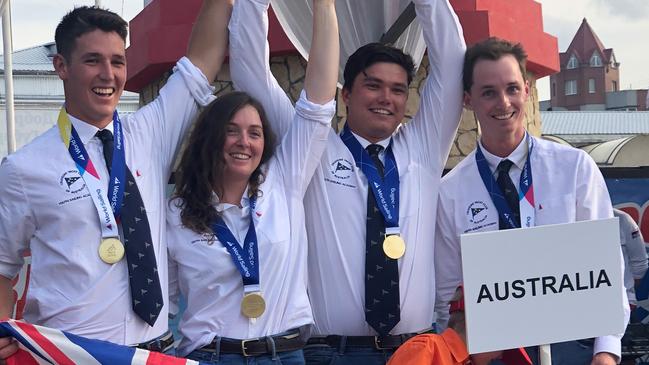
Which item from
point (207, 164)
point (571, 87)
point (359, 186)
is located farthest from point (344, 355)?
point (571, 87)

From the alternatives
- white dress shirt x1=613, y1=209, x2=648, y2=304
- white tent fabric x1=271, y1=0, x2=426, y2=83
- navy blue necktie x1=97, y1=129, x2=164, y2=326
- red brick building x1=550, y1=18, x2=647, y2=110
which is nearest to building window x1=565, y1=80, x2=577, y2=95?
red brick building x1=550, y1=18, x2=647, y2=110

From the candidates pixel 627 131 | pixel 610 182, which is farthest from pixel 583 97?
pixel 610 182

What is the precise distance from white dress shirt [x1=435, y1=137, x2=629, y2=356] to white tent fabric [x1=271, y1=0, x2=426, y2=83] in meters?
1.76

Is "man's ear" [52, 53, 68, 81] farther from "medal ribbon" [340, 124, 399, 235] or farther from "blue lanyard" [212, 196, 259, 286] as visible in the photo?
"medal ribbon" [340, 124, 399, 235]

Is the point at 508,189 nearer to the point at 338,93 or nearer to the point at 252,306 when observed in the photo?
the point at 252,306

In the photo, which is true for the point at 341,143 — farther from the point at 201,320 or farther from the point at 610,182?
the point at 610,182

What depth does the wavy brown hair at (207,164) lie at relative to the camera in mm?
3281

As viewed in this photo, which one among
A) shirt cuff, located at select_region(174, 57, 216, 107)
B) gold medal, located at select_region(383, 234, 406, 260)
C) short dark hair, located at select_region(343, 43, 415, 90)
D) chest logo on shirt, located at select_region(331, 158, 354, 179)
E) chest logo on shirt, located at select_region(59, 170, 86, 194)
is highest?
short dark hair, located at select_region(343, 43, 415, 90)

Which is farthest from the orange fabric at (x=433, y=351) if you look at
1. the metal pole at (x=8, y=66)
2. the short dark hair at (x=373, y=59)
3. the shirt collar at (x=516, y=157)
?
the metal pole at (x=8, y=66)

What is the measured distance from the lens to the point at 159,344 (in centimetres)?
324

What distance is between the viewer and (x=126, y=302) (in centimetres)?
313

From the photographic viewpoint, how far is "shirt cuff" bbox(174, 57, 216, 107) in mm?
3545

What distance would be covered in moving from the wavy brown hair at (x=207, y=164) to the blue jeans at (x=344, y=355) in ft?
2.25

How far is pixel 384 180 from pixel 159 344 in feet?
3.61
